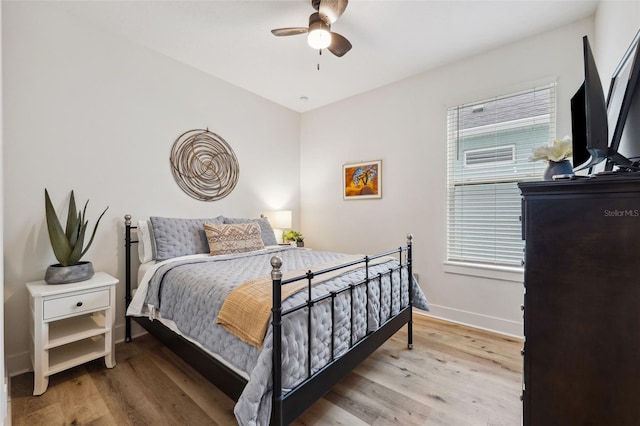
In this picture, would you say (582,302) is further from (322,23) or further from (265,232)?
(265,232)

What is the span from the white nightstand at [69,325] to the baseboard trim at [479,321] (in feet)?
9.89

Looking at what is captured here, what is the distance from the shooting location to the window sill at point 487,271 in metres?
2.59

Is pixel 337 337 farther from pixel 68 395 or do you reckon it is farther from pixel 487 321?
pixel 487 321

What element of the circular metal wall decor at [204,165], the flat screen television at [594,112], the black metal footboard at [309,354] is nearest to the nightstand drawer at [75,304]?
the circular metal wall decor at [204,165]

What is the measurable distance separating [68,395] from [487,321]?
3.37 meters

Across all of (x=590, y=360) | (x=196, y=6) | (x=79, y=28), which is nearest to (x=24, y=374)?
(x=79, y=28)

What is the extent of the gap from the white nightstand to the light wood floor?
0.14 meters

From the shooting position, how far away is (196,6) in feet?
7.19

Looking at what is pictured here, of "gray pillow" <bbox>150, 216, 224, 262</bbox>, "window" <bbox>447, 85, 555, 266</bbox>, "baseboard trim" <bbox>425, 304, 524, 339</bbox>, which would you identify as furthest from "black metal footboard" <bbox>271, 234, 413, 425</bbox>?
"gray pillow" <bbox>150, 216, 224, 262</bbox>

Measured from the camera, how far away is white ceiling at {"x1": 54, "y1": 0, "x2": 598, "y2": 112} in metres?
2.18

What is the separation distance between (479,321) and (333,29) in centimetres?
307

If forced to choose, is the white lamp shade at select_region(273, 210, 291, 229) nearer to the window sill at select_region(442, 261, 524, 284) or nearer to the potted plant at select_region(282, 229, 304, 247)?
the potted plant at select_region(282, 229, 304, 247)

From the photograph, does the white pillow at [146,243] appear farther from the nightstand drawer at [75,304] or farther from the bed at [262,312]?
the nightstand drawer at [75,304]

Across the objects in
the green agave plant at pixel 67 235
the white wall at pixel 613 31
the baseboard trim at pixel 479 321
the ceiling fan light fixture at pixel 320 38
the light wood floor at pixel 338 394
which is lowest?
the light wood floor at pixel 338 394
